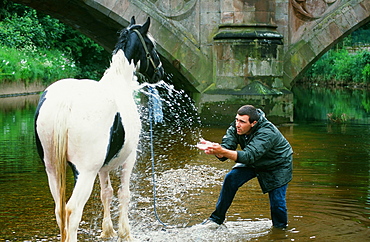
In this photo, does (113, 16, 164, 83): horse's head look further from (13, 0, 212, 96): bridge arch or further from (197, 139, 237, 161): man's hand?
(13, 0, 212, 96): bridge arch

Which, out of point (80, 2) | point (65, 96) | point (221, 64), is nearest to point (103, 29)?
point (80, 2)

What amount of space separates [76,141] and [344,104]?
1936cm

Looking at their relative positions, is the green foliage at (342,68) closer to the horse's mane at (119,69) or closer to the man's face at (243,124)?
the man's face at (243,124)

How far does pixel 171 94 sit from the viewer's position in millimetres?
19625

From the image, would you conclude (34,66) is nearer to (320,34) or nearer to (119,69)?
(320,34)

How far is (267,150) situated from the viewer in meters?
6.14

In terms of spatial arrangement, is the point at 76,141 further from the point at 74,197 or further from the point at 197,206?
the point at 197,206

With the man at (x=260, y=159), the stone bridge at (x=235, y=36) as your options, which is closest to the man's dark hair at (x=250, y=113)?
the man at (x=260, y=159)

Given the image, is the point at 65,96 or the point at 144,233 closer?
the point at 65,96

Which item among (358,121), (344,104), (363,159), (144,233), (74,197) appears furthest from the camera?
(344,104)

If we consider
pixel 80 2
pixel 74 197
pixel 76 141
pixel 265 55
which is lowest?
pixel 74 197

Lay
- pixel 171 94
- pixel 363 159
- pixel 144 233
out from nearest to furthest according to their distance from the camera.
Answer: pixel 144 233 → pixel 363 159 → pixel 171 94

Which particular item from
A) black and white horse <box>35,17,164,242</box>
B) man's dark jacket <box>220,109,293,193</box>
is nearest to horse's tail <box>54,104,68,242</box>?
black and white horse <box>35,17,164,242</box>

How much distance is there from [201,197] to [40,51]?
89.0ft
